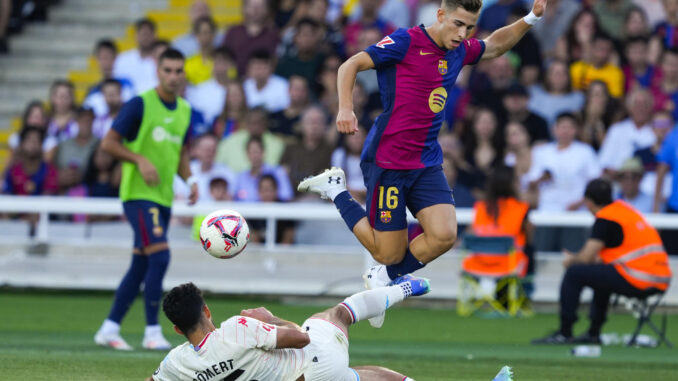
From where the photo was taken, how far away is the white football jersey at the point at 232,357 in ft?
21.6

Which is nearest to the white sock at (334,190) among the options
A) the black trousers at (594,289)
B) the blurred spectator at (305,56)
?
the black trousers at (594,289)

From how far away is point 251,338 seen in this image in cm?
657

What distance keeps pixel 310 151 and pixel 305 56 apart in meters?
2.29

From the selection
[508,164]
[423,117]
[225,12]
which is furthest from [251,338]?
[225,12]

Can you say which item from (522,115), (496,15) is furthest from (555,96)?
(496,15)

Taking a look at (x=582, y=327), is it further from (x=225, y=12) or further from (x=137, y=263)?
(x=225, y=12)

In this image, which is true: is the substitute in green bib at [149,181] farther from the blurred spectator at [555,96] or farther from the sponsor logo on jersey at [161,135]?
the blurred spectator at [555,96]

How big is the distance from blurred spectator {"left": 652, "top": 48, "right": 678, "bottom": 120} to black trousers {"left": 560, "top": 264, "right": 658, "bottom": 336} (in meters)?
4.77

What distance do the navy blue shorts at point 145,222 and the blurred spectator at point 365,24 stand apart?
7.20m

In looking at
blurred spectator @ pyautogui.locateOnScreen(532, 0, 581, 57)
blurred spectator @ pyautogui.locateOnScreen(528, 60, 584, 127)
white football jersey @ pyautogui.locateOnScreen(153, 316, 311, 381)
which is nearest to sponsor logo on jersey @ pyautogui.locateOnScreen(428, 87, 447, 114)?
white football jersey @ pyautogui.locateOnScreen(153, 316, 311, 381)

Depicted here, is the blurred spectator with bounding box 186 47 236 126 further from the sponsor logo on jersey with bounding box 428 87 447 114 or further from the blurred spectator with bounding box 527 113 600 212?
the sponsor logo on jersey with bounding box 428 87 447 114

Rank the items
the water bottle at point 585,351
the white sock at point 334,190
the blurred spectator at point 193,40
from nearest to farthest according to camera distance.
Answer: the white sock at point 334,190 < the water bottle at point 585,351 < the blurred spectator at point 193,40

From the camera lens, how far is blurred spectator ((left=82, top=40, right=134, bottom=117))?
677 inches

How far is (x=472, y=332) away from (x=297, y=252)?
3.17m
